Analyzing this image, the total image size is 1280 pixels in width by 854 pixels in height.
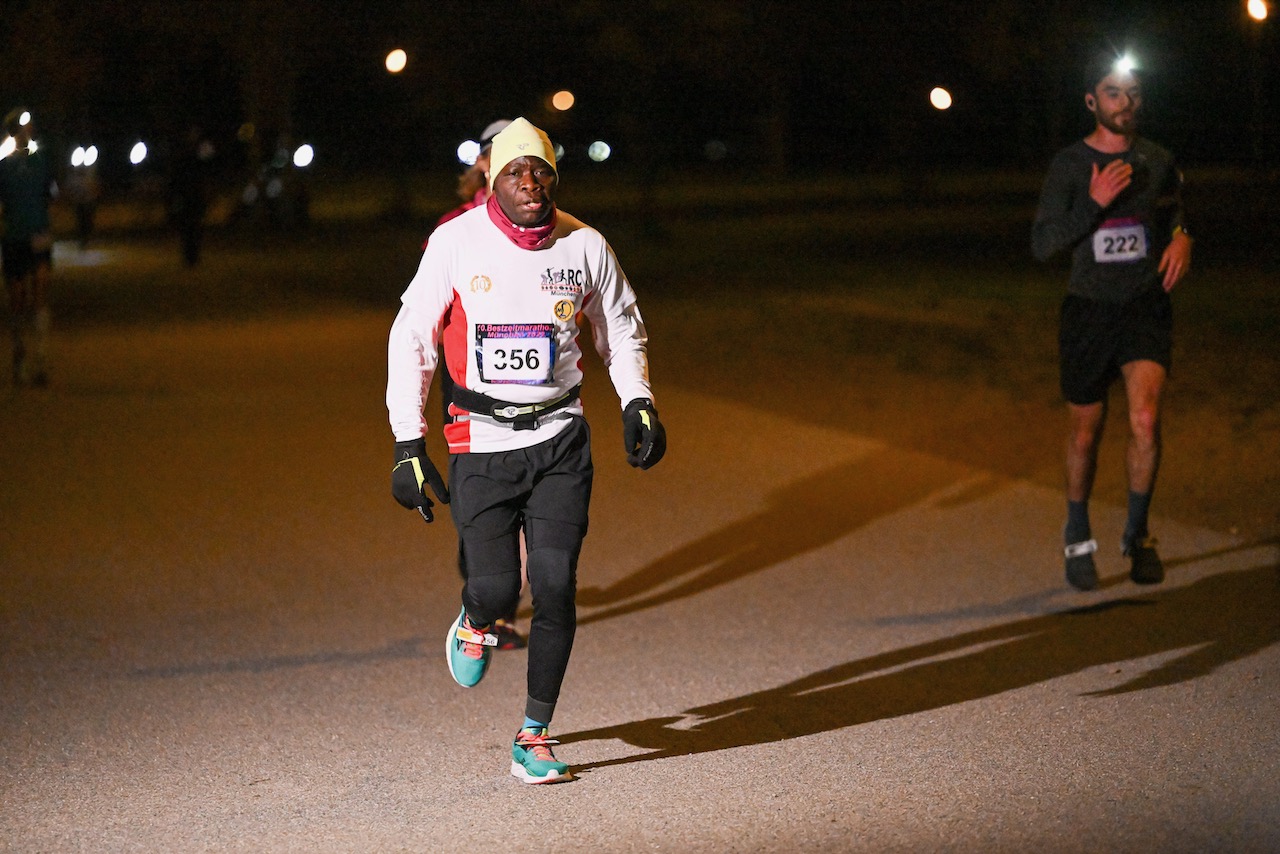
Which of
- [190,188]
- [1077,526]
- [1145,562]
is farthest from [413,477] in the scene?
[190,188]

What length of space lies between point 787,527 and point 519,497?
416 cm

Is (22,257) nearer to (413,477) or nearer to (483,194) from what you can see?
(483,194)

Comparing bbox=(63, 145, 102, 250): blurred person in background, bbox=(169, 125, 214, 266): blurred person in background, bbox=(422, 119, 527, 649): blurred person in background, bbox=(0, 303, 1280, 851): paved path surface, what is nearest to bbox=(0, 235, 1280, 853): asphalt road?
A: bbox=(0, 303, 1280, 851): paved path surface

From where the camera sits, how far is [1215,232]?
31484 millimetres

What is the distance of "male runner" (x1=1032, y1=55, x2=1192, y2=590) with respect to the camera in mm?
7527

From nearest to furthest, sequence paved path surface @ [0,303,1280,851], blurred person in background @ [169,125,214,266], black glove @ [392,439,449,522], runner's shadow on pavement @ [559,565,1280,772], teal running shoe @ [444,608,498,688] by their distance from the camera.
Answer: paved path surface @ [0,303,1280,851]
black glove @ [392,439,449,522]
teal running shoe @ [444,608,498,688]
runner's shadow on pavement @ [559,565,1280,772]
blurred person in background @ [169,125,214,266]

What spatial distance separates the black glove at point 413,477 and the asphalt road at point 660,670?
0.91 m

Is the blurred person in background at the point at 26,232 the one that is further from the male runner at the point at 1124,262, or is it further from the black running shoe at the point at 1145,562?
the black running shoe at the point at 1145,562

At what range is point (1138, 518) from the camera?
7641 mm

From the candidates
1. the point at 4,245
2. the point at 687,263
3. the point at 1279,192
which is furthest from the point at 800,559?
the point at 1279,192

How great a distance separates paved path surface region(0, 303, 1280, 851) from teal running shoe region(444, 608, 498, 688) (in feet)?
0.89

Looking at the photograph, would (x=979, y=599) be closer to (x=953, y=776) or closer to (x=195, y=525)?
(x=953, y=776)

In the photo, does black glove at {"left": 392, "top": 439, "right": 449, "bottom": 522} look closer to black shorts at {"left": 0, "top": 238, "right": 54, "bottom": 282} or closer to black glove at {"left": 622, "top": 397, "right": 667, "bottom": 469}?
black glove at {"left": 622, "top": 397, "right": 667, "bottom": 469}

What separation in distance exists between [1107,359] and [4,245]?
31.9 ft
